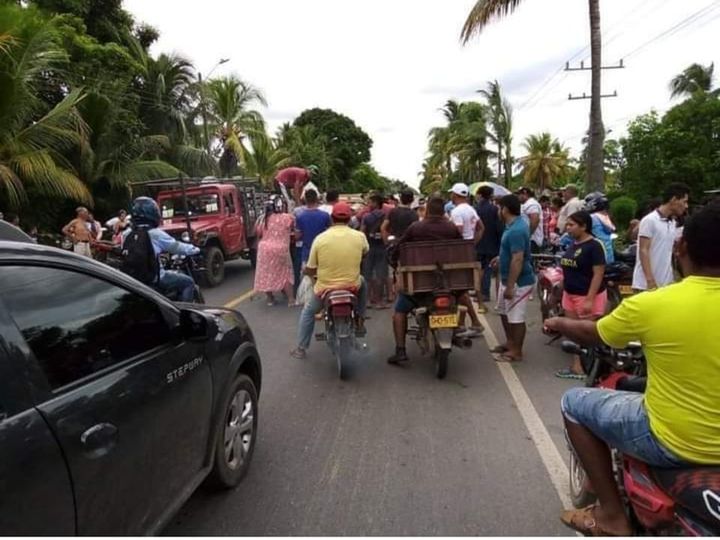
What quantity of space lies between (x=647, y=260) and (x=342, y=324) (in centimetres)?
297

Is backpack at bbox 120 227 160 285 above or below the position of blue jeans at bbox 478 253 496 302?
above

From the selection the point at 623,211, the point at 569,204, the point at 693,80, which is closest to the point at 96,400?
the point at 569,204

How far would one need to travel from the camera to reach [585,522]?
8.66 feet

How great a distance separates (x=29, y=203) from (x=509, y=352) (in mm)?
12865

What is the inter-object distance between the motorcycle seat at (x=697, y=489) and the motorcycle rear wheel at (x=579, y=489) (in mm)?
632

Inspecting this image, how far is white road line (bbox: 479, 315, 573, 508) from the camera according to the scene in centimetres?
346

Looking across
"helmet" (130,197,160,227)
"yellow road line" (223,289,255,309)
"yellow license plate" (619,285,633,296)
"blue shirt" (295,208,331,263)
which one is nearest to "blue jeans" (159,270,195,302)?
"helmet" (130,197,160,227)

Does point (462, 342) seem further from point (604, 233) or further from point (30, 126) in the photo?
point (30, 126)

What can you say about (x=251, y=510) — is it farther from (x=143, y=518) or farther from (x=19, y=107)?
(x=19, y=107)

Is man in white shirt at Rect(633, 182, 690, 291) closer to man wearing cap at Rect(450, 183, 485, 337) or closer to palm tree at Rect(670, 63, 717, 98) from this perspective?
man wearing cap at Rect(450, 183, 485, 337)

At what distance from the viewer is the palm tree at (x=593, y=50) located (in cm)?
1276

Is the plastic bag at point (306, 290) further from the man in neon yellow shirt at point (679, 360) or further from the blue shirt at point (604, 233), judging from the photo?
the man in neon yellow shirt at point (679, 360)

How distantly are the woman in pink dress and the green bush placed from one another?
12.8m

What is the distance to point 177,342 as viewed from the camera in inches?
114
